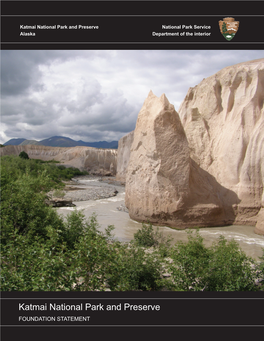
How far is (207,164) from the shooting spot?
14.3m

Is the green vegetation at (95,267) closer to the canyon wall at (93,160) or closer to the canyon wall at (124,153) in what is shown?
the canyon wall at (124,153)

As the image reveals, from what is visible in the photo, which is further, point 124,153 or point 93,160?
point 93,160

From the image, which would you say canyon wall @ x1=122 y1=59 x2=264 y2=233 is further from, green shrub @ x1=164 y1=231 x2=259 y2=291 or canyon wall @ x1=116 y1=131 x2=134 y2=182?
canyon wall @ x1=116 y1=131 x2=134 y2=182

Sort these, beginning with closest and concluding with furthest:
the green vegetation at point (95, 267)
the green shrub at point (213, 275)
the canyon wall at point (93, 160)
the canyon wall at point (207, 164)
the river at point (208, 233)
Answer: the green vegetation at point (95, 267) → the green shrub at point (213, 275) → the river at point (208, 233) → the canyon wall at point (207, 164) → the canyon wall at point (93, 160)

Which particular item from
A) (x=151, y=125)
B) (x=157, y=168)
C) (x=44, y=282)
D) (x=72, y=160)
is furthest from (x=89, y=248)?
(x=72, y=160)

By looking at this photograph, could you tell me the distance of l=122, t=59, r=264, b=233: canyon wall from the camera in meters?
11.7

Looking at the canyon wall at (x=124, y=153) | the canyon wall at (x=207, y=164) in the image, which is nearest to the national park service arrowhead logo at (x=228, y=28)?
the canyon wall at (x=207, y=164)

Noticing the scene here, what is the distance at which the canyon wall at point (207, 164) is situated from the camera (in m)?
11.7

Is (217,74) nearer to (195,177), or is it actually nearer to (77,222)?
(195,177)

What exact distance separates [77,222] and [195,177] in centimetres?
666

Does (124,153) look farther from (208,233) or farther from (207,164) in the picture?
(208,233)

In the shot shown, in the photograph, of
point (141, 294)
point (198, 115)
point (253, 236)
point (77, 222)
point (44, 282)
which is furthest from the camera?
point (198, 115)

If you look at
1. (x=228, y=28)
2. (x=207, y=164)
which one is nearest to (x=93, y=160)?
(x=207, y=164)

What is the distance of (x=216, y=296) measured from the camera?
3588 mm
